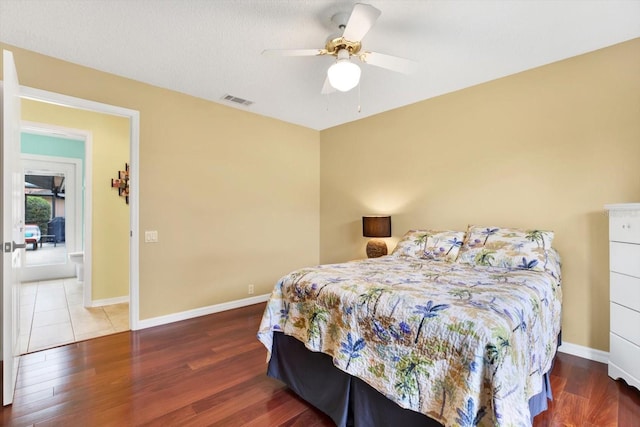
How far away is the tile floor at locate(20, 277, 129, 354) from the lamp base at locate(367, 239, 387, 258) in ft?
9.50

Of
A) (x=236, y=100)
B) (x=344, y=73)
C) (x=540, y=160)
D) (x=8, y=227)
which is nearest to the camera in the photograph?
(x=8, y=227)

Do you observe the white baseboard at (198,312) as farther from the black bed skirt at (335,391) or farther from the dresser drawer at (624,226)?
the dresser drawer at (624,226)

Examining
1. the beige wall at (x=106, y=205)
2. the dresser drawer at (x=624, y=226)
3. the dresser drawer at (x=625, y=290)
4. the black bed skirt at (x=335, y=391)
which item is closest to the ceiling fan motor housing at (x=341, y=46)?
the black bed skirt at (x=335, y=391)

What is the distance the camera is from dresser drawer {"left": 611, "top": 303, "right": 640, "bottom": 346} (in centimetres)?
201

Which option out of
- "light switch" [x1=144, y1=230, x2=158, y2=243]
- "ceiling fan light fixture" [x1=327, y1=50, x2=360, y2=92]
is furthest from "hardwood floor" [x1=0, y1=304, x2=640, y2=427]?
"ceiling fan light fixture" [x1=327, y1=50, x2=360, y2=92]

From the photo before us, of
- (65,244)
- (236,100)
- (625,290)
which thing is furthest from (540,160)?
(65,244)

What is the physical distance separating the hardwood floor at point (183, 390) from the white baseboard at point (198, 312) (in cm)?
32

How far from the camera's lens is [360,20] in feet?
5.85

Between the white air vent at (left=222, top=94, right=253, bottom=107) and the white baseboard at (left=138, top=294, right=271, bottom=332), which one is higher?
the white air vent at (left=222, top=94, right=253, bottom=107)

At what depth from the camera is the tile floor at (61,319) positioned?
2867 millimetres

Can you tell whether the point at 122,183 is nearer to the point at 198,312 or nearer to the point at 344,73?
the point at 198,312

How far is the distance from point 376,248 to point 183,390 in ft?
8.45

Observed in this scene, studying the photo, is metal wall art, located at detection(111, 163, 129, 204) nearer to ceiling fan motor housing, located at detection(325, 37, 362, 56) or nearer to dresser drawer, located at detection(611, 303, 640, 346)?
ceiling fan motor housing, located at detection(325, 37, 362, 56)

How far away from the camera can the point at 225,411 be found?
5.99 ft
